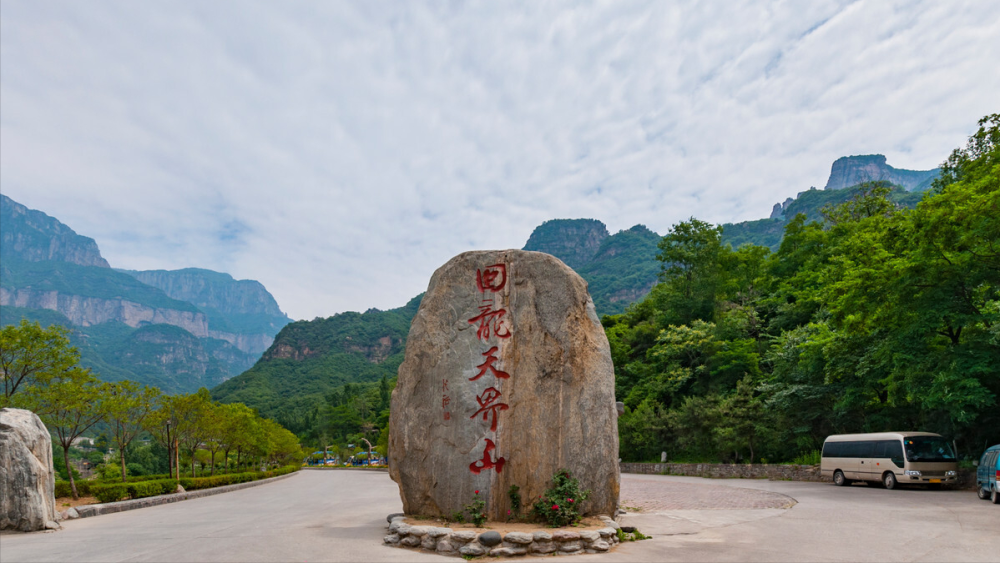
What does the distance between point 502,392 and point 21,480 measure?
9532mm

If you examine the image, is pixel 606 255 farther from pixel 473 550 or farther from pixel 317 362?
pixel 473 550

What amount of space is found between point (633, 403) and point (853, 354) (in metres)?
15.5

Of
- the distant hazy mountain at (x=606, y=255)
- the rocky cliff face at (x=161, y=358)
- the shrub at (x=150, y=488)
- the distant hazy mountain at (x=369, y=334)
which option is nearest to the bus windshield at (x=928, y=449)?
the shrub at (x=150, y=488)

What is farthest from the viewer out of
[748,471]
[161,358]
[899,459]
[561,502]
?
[161,358]

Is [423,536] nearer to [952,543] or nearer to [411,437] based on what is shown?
[411,437]

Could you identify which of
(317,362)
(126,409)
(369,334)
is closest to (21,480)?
(126,409)

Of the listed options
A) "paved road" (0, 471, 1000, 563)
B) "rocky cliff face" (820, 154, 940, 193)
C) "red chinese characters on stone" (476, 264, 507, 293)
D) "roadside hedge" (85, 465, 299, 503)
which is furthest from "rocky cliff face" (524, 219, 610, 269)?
"red chinese characters on stone" (476, 264, 507, 293)

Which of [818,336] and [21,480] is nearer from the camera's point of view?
[21,480]

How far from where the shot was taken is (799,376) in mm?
20500

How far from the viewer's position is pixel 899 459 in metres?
15.0

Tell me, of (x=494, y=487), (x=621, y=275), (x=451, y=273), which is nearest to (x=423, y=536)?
(x=494, y=487)

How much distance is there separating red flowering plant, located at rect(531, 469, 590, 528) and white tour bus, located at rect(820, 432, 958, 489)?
1188 cm

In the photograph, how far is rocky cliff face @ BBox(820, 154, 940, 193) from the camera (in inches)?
6068

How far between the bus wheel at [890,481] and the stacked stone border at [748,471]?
58.3 inches
